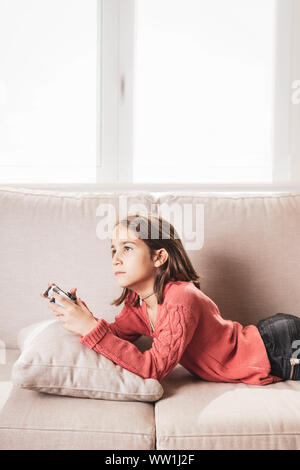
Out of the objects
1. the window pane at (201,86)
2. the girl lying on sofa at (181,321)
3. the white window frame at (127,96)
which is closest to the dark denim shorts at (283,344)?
the girl lying on sofa at (181,321)

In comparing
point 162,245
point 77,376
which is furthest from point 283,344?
point 77,376

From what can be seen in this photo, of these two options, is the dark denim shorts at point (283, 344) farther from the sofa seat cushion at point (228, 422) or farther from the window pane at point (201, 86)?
the window pane at point (201, 86)

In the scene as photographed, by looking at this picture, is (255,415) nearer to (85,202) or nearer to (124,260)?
(124,260)

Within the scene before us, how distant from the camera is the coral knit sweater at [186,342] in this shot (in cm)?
112

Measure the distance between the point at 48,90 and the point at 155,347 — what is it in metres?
1.43

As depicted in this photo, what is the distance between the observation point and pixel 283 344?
1264 millimetres

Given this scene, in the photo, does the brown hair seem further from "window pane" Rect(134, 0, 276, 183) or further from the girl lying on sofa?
"window pane" Rect(134, 0, 276, 183)

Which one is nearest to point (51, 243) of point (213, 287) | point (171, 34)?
point (213, 287)

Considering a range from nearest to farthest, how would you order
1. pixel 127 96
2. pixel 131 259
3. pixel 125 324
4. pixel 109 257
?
1. pixel 131 259
2. pixel 125 324
3. pixel 109 257
4. pixel 127 96

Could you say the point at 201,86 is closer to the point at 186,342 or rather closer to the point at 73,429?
the point at 186,342

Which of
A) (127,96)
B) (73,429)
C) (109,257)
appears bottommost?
(73,429)

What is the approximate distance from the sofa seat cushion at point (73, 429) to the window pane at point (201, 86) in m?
1.31

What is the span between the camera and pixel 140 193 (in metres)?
1.57

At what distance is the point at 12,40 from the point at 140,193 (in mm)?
1085
